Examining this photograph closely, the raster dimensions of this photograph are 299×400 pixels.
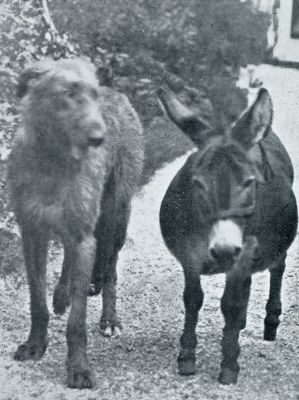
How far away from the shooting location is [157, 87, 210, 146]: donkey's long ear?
5094 millimetres

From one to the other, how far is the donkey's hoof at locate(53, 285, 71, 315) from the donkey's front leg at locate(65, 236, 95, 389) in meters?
0.87

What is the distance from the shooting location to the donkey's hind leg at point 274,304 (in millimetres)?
6227

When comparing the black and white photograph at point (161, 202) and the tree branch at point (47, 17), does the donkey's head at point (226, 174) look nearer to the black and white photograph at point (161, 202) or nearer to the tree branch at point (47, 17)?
the black and white photograph at point (161, 202)

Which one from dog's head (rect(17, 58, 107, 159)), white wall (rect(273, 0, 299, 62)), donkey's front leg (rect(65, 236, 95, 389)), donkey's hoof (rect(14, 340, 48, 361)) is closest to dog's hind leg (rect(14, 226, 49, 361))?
donkey's hoof (rect(14, 340, 48, 361))

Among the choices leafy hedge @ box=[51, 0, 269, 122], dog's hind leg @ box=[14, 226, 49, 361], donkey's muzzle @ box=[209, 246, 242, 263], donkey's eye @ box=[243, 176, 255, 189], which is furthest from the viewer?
leafy hedge @ box=[51, 0, 269, 122]

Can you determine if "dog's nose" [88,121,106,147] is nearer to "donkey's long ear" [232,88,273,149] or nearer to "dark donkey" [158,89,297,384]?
"dark donkey" [158,89,297,384]

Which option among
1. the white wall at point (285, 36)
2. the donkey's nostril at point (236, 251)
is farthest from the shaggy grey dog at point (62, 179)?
the white wall at point (285, 36)

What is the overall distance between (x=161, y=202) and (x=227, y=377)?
133 centimetres

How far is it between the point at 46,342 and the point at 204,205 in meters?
1.60

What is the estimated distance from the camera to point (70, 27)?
658cm

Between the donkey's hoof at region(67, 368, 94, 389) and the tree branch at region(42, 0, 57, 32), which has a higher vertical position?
the tree branch at region(42, 0, 57, 32)

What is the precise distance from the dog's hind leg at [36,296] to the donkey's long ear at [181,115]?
4.16ft

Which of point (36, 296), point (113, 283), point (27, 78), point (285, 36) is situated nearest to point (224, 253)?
point (36, 296)

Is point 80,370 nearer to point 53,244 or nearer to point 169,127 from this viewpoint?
point 53,244
